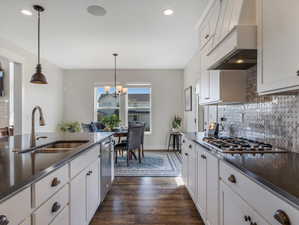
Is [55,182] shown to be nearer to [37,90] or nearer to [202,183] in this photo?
[202,183]

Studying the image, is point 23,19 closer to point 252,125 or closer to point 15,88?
point 15,88

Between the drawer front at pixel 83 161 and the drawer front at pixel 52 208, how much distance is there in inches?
5.7

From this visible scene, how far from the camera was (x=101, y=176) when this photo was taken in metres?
2.29

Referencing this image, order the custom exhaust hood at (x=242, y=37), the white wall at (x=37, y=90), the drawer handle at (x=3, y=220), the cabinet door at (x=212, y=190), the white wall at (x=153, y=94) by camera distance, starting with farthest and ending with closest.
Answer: the white wall at (x=153, y=94), the white wall at (x=37, y=90), the cabinet door at (x=212, y=190), the custom exhaust hood at (x=242, y=37), the drawer handle at (x=3, y=220)

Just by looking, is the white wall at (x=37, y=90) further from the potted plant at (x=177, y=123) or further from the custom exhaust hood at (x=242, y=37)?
the custom exhaust hood at (x=242, y=37)

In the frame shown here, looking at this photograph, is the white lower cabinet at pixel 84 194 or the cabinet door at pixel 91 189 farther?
the cabinet door at pixel 91 189

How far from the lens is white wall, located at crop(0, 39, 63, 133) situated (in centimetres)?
383

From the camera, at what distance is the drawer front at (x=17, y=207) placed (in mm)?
735

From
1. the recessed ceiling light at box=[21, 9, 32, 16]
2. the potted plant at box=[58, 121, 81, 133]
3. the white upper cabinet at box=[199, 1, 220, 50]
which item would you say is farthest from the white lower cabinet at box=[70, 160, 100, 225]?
the potted plant at box=[58, 121, 81, 133]

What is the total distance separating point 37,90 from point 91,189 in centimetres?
377

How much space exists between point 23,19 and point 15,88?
178 cm

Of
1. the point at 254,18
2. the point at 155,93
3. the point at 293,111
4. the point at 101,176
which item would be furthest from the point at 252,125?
the point at 155,93

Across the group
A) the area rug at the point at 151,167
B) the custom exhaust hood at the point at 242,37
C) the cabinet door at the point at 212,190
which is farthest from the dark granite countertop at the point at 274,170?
the area rug at the point at 151,167

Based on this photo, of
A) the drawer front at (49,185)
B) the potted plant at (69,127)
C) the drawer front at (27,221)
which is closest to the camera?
the drawer front at (27,221)
